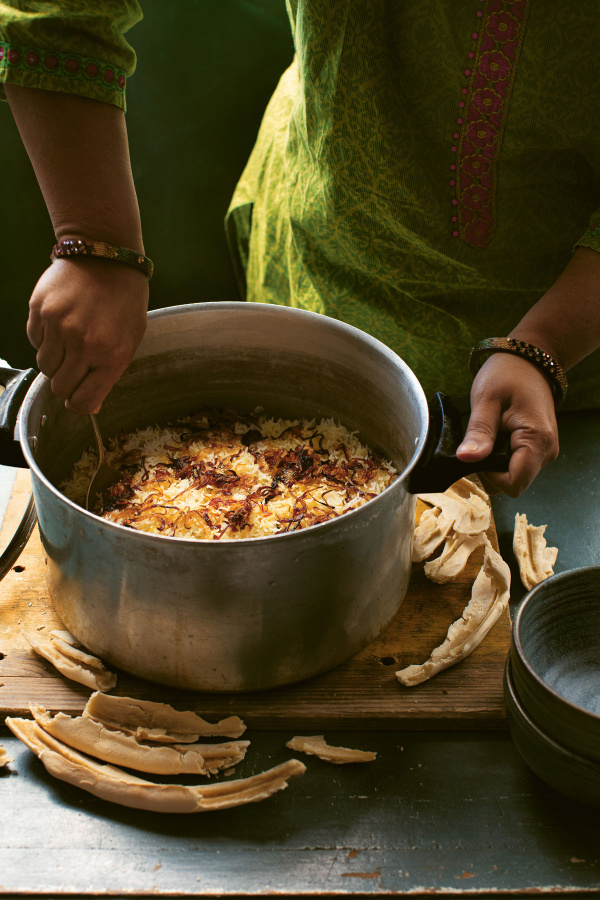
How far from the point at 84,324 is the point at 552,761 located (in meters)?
0.65

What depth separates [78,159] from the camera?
0.79m

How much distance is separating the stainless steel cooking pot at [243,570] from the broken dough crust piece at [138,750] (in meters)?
0.07

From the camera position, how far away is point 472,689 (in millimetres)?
811

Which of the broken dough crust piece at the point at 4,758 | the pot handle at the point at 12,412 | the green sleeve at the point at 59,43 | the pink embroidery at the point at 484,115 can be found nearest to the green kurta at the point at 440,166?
the pink embroidery at the point at 484,115

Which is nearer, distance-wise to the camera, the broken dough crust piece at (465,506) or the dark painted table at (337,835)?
the dark painted table at (337,835)

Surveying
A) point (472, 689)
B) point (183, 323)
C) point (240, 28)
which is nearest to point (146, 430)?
point (183, 323)

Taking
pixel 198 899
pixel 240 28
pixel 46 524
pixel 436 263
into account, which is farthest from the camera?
pixel 240 28

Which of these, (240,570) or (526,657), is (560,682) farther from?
(240,570)

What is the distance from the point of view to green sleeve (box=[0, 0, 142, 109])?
0.75 metres

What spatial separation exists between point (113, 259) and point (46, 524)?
1.02ft

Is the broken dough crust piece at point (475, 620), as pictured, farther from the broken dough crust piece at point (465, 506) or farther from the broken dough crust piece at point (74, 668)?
the broken dough crust piece at point (74, 668)

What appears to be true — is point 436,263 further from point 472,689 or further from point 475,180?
point 472,689

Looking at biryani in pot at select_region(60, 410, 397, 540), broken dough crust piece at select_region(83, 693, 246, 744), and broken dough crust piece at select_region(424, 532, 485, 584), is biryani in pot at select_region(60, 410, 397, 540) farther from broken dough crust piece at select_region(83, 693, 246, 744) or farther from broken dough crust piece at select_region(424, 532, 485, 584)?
broken dough crust piece at select_region(83, 693, 246, 744)

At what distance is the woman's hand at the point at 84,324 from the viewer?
0.77m
